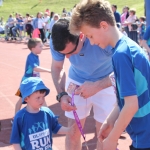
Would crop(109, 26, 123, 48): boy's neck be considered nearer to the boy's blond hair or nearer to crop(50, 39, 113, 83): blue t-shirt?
the boy's blond hair

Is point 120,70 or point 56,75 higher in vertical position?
point 120,70

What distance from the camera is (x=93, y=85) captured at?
3859 millimetres

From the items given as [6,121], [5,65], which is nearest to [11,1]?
[5,65]

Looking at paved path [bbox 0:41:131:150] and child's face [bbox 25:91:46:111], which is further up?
child's face [bbox 25:91:46:111]

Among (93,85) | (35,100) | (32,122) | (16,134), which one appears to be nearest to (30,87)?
(35,100)

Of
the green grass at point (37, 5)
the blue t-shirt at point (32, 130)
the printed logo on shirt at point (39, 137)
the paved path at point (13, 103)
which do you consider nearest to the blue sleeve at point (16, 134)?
the blue t-shirt at point (32, 130)

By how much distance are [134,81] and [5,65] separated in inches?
500

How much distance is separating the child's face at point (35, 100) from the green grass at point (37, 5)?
41.8m

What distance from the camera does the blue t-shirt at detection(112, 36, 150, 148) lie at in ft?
8.08

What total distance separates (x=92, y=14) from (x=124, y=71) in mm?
450

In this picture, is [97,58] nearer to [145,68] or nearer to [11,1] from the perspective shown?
[145,68]

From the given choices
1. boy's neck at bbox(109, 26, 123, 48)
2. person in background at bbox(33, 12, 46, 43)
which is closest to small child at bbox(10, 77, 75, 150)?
boy's neck at bbox(109, 26, 123, 48)

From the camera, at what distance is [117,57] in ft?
8.13

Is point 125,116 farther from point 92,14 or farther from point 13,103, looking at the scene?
point 13,103
